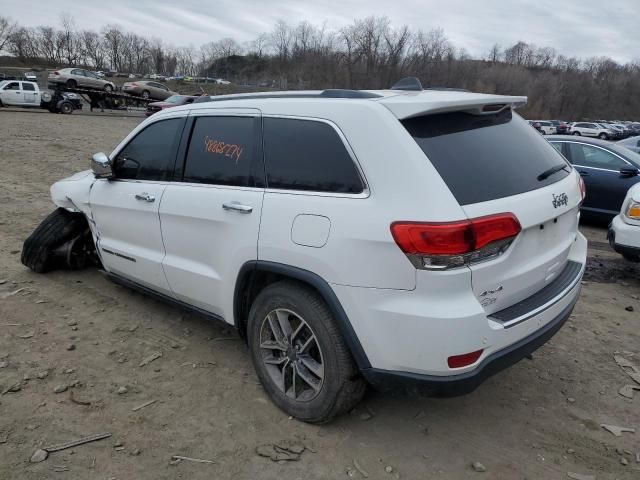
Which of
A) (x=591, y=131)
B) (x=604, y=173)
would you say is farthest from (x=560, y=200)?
(x=591, y=131)

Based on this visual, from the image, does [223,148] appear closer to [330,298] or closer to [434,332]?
[330,298]

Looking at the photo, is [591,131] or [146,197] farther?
[591,131]

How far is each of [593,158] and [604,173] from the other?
406 millimetres

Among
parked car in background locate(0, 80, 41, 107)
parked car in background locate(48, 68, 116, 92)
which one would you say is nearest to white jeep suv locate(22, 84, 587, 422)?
parked car in background locate(0, 80, 41, 107)

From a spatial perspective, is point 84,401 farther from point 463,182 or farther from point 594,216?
point 594,216

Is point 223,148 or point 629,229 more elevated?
point 223,148

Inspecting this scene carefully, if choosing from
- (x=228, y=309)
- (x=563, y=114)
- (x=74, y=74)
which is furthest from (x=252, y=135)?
(x=563, y=114)

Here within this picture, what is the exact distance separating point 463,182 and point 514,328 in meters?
0.75

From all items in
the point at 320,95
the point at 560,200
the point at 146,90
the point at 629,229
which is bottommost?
the point at 629,229

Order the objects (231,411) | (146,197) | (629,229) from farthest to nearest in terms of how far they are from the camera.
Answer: (629,229) < (146,197) < (231,411)

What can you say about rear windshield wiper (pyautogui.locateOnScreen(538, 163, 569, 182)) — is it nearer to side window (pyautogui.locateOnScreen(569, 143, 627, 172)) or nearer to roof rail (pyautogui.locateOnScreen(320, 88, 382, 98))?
roof rail (pyautogui.locateOnScreen(320, 88, 382, 98))

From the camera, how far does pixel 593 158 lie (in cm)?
855

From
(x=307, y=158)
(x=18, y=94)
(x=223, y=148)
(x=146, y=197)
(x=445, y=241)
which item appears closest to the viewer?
(x=445, y=241)

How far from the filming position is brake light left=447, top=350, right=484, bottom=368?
2299 millimetres
